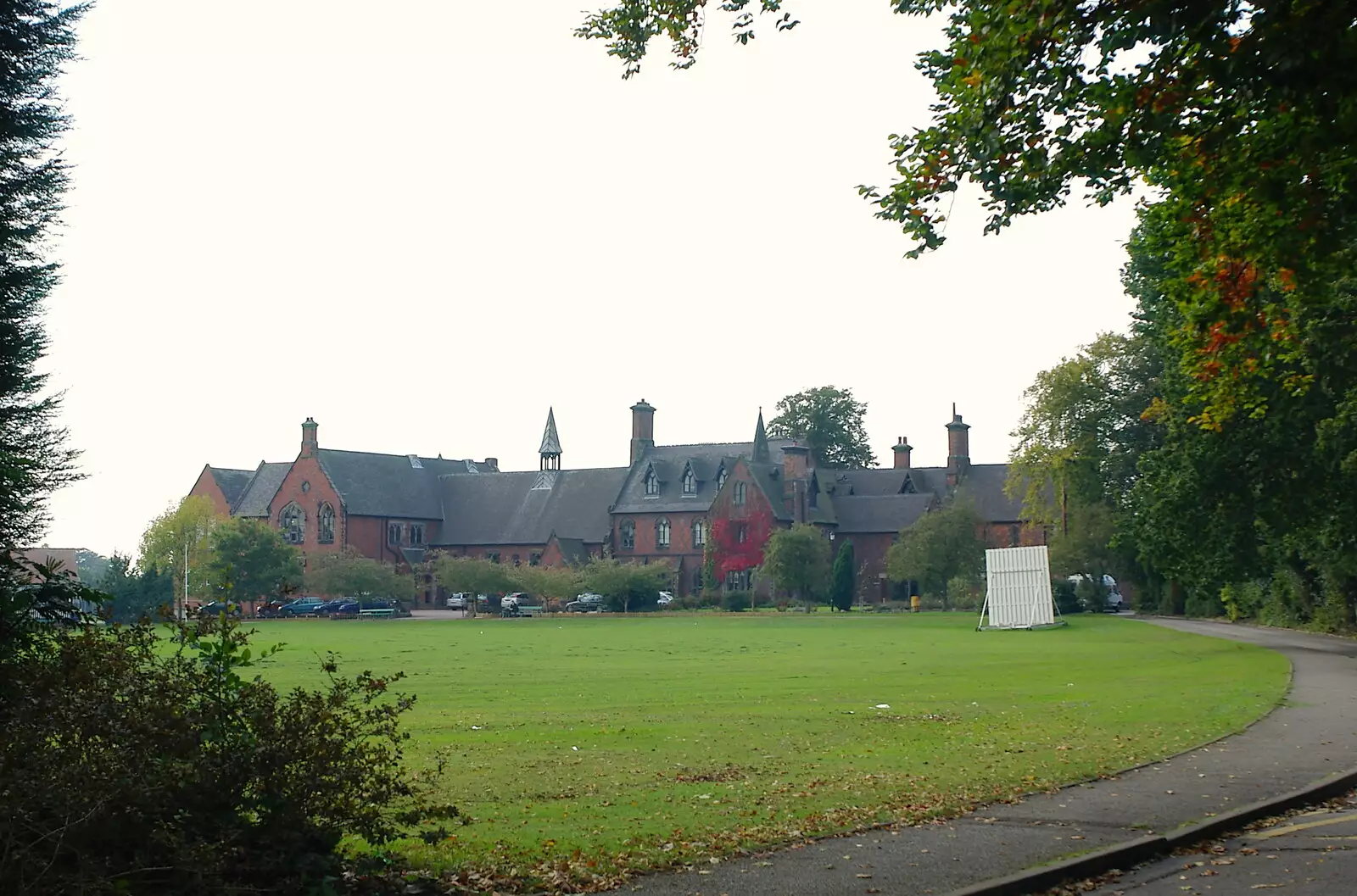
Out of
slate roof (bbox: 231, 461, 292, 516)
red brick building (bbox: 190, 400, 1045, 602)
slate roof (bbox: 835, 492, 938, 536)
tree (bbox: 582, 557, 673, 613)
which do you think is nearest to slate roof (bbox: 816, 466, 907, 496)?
red brick building (bbox: 190, 400, 1045, 602)

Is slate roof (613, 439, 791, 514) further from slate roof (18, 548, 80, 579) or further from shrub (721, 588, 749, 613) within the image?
slate roof (18, 548, 80, 579)

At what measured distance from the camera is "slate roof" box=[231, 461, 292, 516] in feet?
410

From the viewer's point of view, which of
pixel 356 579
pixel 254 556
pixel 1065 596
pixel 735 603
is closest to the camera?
pixel 1065 596

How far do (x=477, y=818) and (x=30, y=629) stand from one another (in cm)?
410

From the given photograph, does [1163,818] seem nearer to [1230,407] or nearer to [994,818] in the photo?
[994,818]

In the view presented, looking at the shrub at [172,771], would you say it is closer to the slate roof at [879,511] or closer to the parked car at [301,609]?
the parked car at [301,609]

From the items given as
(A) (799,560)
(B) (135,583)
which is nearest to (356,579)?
(B) (135,583)

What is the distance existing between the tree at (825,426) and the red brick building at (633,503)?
8129mm

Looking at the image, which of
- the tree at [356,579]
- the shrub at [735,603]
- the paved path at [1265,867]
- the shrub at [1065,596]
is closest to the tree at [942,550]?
the shrub at [1065,596]

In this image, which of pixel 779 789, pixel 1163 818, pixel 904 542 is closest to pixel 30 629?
pixel 779 789

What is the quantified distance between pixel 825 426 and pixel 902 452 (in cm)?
1040

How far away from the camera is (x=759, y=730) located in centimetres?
1867

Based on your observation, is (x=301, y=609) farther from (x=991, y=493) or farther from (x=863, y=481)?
(x=991, y=493)

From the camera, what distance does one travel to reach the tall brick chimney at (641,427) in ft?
414
